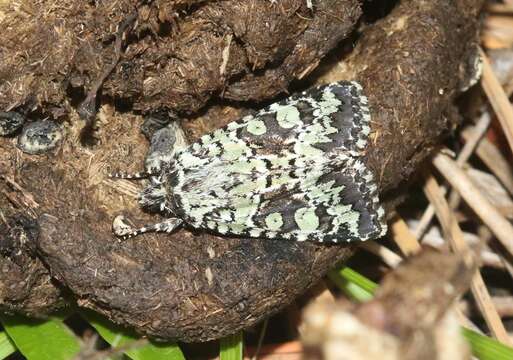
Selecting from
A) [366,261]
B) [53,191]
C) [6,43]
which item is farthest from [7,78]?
[366,261]

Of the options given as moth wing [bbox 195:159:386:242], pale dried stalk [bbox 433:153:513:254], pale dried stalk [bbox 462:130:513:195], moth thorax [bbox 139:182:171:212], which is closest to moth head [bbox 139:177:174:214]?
moth thorax [bbox 139:182:171:212]

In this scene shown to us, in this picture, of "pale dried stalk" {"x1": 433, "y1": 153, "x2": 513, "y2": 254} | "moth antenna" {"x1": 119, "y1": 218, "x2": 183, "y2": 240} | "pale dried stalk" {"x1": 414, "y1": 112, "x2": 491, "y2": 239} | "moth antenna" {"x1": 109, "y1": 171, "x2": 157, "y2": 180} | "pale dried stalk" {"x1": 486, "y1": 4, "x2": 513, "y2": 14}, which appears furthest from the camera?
"pale dried stalk" {"x1": 486, "y1": 4, "x2": 513, "y2": 14}

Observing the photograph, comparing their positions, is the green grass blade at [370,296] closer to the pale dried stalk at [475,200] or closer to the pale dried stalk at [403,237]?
the pale dried stalk at [403,237]

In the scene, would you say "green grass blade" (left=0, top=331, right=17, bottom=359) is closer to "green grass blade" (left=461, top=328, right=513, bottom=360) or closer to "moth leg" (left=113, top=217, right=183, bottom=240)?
"moth leg" (left=113, top=217, right=183, bottom=240)

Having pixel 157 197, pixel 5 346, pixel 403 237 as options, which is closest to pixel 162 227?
pixel 157 197

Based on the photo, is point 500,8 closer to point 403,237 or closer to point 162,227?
point 403,237

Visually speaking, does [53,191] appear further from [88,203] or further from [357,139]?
[357,139]
